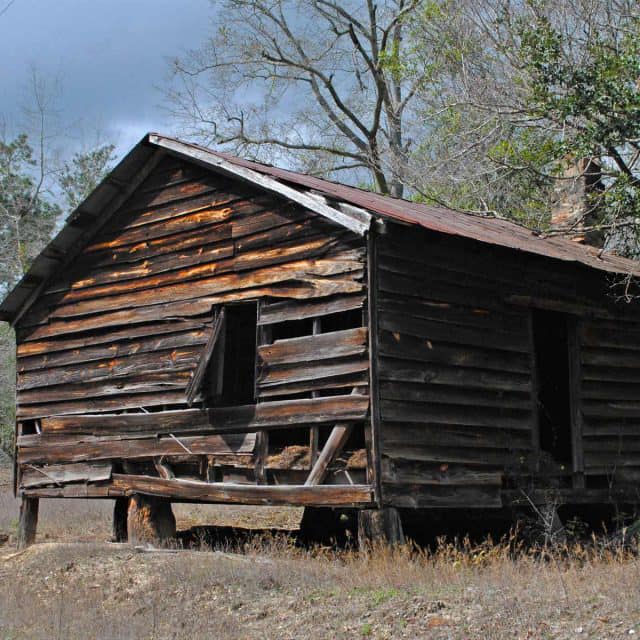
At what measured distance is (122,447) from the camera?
13609 mm

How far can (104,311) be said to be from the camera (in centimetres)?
1425

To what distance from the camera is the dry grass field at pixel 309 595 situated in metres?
7.67

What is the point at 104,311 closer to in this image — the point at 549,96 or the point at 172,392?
the point at 172,392

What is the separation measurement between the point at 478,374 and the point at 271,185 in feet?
10.9

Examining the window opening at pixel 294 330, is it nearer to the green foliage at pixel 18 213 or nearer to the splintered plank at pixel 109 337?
the splintered plank at pixel 109 337

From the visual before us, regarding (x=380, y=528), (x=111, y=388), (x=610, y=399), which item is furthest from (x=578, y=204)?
(x=380, y=528)

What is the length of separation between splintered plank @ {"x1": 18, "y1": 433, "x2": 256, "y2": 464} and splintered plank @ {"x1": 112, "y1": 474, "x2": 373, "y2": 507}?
0.37 m

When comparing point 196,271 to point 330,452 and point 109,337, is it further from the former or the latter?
point 330,452

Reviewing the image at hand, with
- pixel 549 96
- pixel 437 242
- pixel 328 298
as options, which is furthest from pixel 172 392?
pixel 549 96

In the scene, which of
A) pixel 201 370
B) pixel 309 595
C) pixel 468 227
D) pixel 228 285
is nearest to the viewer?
pixel 309 595

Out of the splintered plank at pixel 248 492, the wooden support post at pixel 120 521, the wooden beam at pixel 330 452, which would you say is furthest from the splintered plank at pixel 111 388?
the wooden beam at pixel 330 452

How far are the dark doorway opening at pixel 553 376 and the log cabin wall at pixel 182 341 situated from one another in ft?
9.67

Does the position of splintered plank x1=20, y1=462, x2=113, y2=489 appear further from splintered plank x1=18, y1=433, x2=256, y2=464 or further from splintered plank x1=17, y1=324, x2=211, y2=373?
splintered plank x1=17, y1=324, x2=211, y2=373

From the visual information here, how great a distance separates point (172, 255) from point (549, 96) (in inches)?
225
